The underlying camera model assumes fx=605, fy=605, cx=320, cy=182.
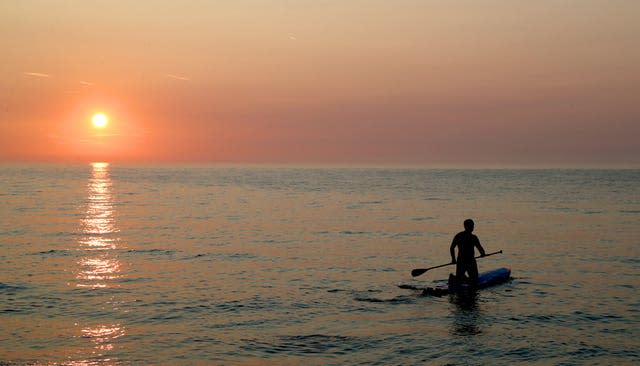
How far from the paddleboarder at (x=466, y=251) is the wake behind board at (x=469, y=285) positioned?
29 cm

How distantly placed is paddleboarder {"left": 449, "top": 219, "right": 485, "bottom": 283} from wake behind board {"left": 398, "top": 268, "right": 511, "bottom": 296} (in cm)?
29

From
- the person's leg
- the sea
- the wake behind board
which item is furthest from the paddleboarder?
the sea

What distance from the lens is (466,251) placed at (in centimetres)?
2192

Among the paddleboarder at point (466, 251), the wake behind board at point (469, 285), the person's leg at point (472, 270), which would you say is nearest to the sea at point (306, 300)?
the wake behind board at point (469, 285)

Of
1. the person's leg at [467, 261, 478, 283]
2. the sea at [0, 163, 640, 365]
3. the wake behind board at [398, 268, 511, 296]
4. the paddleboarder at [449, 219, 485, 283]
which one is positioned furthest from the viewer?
the person's leg at [467, 261, 478, 283]

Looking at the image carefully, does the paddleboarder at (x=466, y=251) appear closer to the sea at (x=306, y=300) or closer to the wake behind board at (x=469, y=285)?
the wake behind board at (x=469, y=285)

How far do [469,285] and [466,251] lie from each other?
1.49 metres

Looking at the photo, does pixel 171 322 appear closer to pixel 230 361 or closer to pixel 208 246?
pixel 230 361

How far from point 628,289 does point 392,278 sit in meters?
9.25

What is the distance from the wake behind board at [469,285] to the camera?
72.4 ft

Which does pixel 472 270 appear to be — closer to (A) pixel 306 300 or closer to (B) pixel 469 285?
(B) pixel 469 285

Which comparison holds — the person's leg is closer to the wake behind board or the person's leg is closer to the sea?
the wake behind board

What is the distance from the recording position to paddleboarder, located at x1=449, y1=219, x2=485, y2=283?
851 inches

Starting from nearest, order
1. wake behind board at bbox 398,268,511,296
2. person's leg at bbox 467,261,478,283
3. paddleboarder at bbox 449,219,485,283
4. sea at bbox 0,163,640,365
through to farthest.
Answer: sea at bbox 0,163,640,365
paddleboarder at bbox 449,219,485,283
wake behind board at bbox 398,268,511,296
person's leg at bbox 467,261,478,283
